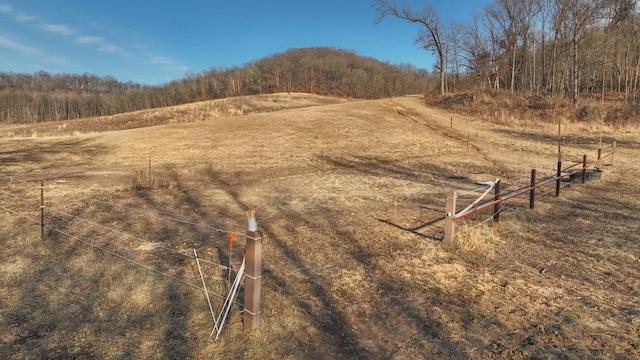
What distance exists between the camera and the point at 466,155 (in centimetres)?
2195

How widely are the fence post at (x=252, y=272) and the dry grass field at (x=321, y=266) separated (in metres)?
0.21

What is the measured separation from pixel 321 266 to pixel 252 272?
8.89 ft

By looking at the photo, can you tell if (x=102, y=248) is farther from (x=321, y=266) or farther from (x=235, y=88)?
(x=235, y=88)

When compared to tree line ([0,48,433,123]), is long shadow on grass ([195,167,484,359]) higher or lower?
lower

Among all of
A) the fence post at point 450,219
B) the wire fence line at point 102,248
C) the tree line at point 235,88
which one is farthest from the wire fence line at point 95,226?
the tree line at point 235,88

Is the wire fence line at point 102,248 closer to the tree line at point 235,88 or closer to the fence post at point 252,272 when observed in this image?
the fence post at point 252,272

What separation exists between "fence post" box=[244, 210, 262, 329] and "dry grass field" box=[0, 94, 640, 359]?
21cm

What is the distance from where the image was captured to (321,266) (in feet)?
23.2

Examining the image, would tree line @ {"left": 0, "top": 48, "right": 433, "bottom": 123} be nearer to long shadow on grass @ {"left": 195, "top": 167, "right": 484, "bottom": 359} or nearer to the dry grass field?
the dry grass field

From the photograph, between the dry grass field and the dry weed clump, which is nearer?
the dry grass field

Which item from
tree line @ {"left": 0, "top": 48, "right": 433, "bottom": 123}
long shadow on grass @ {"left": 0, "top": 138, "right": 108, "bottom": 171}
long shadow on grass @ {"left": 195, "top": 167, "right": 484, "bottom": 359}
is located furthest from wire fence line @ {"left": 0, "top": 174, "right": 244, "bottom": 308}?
tree line @ {"left": 0, "top": 48, "right": 433, "bottom": 123}

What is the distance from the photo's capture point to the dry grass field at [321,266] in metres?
4.70

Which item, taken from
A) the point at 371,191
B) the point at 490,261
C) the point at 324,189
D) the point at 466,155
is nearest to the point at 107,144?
the point at 324,189

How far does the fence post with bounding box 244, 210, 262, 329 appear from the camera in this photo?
4.45m
